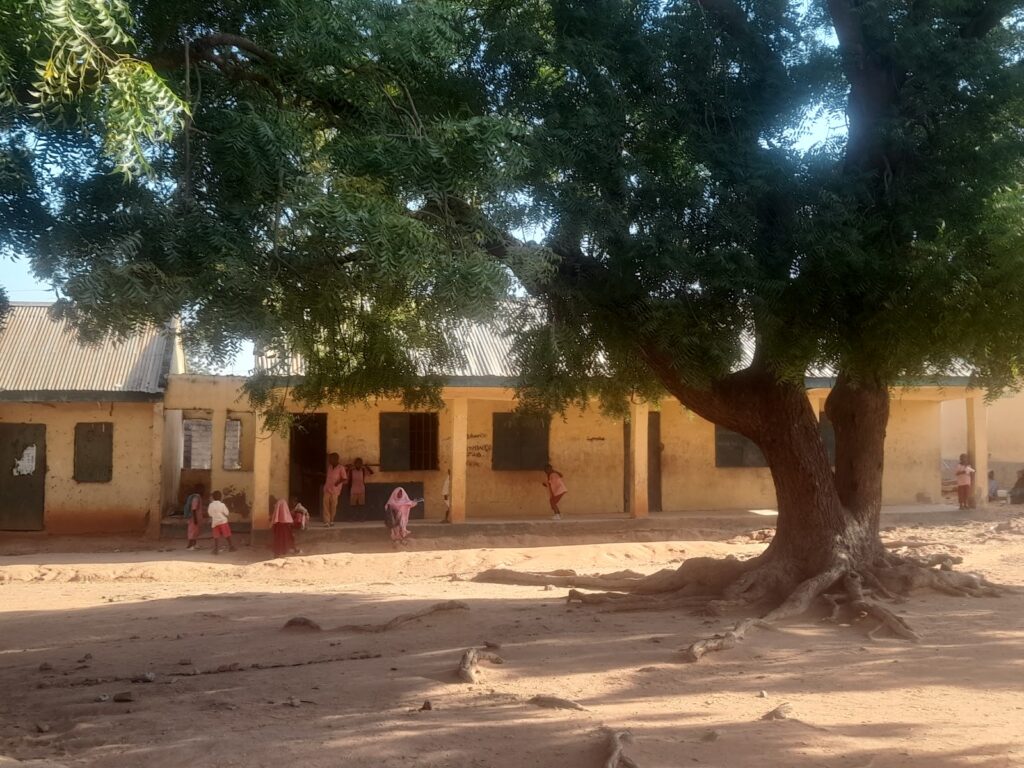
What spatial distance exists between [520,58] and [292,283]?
3.55m

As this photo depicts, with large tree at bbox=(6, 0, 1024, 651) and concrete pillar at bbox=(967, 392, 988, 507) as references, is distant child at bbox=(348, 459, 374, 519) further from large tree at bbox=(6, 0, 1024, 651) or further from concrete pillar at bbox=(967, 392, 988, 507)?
concrete pillar at bbox=(967, 392, 988, 507)

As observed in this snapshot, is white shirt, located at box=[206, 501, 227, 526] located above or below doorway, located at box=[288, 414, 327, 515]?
below

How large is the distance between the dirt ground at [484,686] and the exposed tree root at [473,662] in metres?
0.08

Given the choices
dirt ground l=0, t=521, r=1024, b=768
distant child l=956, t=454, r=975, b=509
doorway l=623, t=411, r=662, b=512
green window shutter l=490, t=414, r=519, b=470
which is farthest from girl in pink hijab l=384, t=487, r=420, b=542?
distant child l=956, t=454, r=975, b=509

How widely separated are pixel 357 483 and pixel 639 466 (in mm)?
5340

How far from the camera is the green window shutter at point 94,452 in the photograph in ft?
60.6

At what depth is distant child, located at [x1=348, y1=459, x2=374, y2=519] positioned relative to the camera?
1855 centimetres

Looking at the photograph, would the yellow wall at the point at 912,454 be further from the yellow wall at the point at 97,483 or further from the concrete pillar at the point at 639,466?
the yellow wall at the point at 97,483

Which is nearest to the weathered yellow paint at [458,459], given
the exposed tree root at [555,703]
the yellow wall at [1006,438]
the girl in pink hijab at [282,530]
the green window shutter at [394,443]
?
the green window shutter at [394,443]

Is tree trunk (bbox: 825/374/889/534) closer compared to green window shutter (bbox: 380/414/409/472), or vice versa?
tree trunk (bbox: 825/374/889/534)

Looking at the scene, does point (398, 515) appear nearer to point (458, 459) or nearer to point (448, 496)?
point (448, 496)

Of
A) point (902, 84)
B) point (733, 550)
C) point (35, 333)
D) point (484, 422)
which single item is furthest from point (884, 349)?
point (35, 333)

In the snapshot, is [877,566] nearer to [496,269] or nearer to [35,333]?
[496,269]

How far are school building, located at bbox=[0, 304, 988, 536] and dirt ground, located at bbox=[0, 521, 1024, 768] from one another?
611 cm
